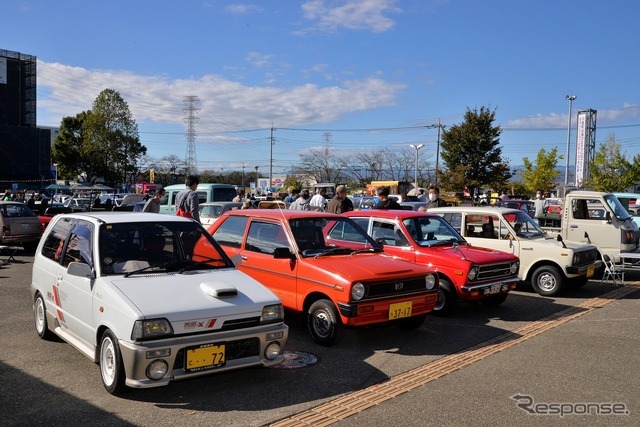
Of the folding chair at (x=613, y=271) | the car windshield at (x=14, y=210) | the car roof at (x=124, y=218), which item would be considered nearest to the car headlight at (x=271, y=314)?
the car roof at (x=124, y=218)

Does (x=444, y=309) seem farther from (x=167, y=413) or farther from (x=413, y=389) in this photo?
(x=167, y=413)

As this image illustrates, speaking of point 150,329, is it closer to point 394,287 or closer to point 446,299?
point 394,287

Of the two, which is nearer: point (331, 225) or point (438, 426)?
point (438, 426)

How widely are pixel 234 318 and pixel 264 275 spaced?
8.31ft

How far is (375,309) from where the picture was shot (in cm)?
583

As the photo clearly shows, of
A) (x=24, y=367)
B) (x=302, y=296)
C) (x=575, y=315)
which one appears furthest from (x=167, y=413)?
(x=575, y=315)

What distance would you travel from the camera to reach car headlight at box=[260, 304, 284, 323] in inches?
181

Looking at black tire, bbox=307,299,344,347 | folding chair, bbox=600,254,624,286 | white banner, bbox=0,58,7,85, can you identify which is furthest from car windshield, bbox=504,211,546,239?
white banner, bbox=0,58,7,85

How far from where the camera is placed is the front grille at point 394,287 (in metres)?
5.84

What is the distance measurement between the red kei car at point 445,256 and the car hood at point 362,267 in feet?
4.14

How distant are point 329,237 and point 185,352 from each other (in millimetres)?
3374

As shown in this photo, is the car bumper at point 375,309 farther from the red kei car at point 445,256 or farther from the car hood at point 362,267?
the red kei car at point 445,256

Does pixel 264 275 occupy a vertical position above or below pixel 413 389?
above

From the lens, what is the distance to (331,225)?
7129 millimetres
